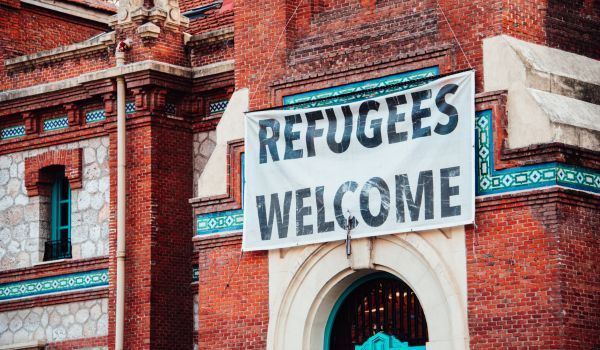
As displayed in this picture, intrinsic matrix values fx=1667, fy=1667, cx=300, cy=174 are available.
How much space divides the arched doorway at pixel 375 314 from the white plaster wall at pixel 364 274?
0.70 ft

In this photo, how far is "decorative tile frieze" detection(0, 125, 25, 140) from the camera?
29828mm

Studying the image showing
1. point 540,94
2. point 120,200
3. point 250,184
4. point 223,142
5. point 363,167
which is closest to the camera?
point 540,94

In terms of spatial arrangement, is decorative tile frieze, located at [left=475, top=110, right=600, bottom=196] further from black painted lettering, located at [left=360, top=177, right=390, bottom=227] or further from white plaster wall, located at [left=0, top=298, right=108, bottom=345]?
white plaster wall, located at [left=0, top=298, right=108, bottom=345]

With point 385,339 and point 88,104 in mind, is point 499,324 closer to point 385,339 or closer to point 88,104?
point 385,339

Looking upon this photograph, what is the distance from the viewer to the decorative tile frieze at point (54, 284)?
2825 centimetres

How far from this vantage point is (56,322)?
2870 centimetres

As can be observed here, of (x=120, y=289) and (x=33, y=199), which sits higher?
(x=33, y=199)

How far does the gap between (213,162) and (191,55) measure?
408 centimetres

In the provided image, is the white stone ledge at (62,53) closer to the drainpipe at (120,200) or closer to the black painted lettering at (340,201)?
the drainpipe at (120,200)

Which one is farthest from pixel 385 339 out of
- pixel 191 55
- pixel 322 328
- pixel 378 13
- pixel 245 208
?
pixel 191 55

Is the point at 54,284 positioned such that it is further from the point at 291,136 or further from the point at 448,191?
the point at 448,191

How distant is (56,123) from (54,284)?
112 inches

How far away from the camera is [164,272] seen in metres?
27.4

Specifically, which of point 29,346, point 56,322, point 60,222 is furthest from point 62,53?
point 29,346
